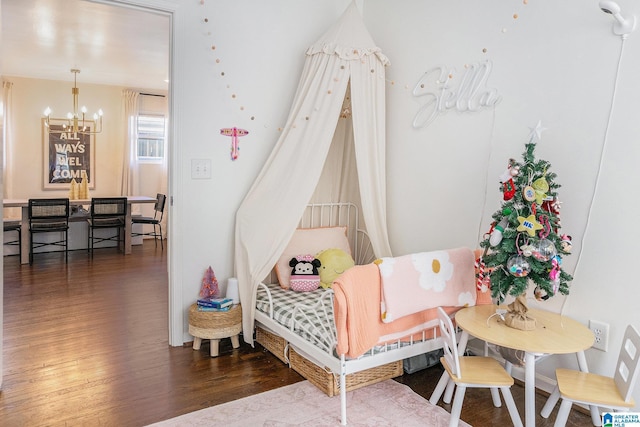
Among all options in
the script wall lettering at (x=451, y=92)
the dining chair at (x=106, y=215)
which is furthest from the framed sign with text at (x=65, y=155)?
the script wall lettering at (x=451, y=92)

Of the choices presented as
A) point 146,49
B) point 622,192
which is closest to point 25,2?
point 146,49

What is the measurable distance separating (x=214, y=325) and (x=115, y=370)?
2.11 ft

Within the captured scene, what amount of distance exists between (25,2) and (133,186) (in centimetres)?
406

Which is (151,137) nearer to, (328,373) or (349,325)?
(328,373)

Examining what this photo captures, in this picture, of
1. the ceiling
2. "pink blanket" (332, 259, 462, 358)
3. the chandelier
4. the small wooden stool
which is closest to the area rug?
A: "pink blanket" (332, 259, 462, 358)

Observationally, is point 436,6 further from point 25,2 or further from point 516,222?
point 25,2

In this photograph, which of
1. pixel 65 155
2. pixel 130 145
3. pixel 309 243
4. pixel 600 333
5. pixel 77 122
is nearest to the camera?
pixel 600 333

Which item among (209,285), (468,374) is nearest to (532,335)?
(468,374)

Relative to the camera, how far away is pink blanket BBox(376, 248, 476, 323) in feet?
7.75

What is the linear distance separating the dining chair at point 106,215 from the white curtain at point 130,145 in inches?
37.6

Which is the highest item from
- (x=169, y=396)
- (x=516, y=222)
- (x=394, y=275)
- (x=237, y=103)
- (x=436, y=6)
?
(x=436, y=6)

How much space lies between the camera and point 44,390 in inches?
101

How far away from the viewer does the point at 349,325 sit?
88.4 inches

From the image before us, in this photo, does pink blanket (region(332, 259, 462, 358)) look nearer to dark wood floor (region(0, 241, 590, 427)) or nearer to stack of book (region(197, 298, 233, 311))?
dark wood floor (region(0, 241, 590, 427))
